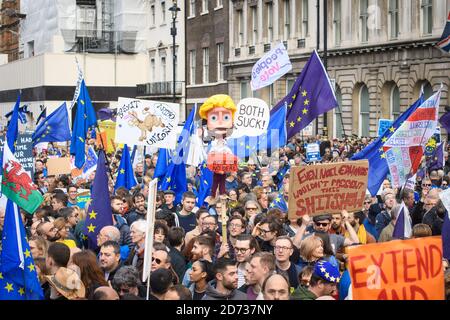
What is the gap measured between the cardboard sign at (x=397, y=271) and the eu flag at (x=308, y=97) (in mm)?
9023

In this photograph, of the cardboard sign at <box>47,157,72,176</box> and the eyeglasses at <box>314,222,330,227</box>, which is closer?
the eyeglasses at <box>314,222,330,227</box>

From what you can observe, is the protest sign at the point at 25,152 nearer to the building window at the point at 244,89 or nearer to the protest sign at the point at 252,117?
the protest sign at the point at 252,117

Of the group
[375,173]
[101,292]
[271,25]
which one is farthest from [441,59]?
[101,292]

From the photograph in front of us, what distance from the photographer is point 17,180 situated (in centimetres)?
929

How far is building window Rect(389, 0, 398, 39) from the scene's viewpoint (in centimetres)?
3416

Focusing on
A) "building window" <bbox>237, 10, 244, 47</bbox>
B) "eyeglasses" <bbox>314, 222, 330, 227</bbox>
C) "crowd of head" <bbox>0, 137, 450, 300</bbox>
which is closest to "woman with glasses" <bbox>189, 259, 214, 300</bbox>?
"crowd of head" <bbox>0, 137, 450, 300</bbox>

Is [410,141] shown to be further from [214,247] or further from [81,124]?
[81,124]

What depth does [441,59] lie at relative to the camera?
103ft

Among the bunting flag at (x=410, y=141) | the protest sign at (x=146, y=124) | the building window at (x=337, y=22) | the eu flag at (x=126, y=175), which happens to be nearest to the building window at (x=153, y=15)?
the building window at (x=337, y=22)

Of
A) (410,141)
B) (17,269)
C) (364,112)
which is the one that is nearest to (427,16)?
(364,112)

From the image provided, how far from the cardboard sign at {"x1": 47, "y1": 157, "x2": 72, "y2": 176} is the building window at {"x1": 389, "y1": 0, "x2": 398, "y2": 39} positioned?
19419 millimetres

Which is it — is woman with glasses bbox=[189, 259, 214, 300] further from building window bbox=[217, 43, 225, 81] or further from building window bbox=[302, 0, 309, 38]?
building window bbox=[217, 43, 225, 81]

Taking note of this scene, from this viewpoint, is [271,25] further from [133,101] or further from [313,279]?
[313,279]
